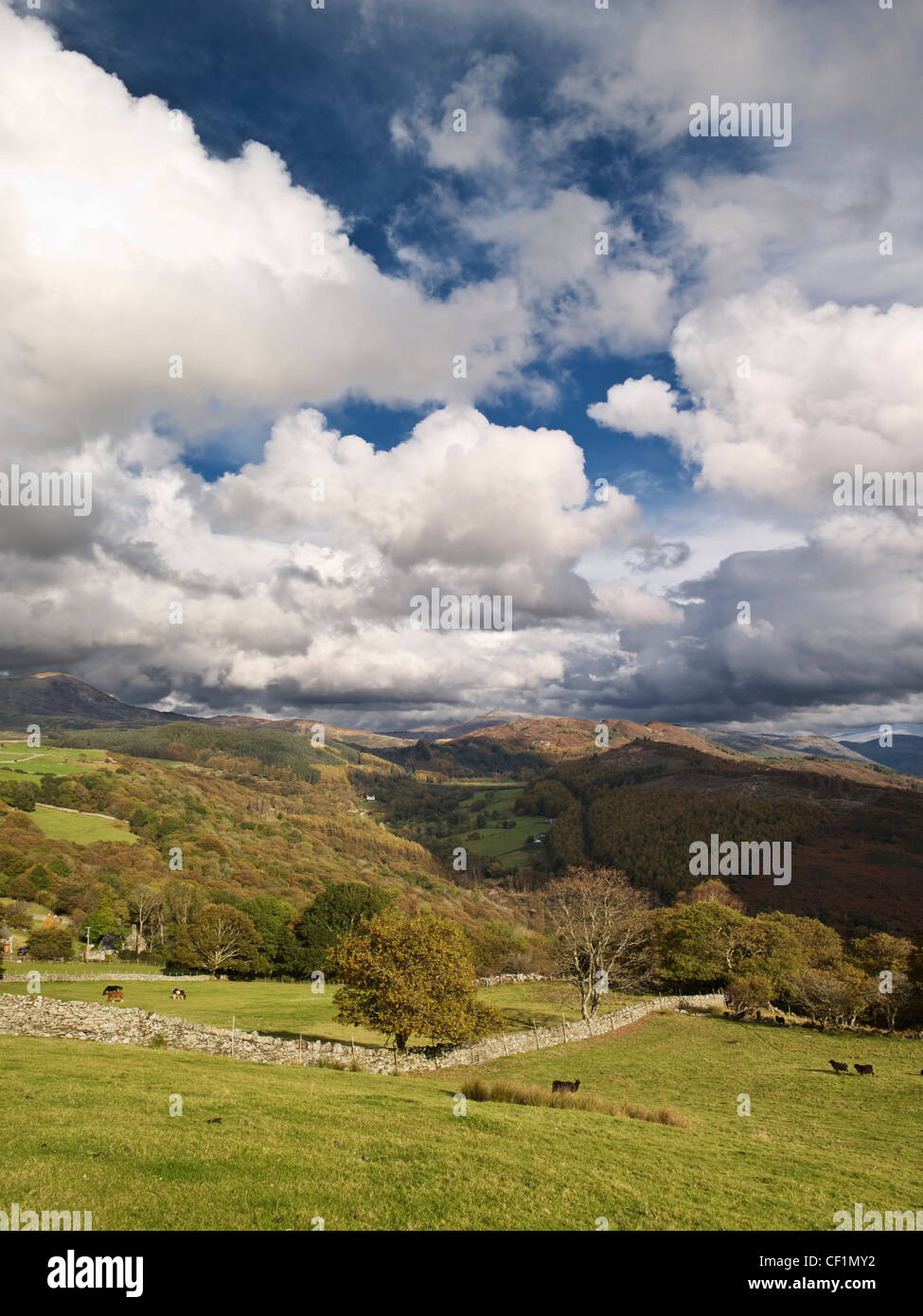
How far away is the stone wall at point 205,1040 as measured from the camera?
30.0 metres

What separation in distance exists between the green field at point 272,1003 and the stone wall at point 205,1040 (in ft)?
17.2

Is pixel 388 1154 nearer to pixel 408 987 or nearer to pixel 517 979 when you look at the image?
pixel 408 987

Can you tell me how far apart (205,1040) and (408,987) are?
1057cm

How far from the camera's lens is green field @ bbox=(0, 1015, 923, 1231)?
10469mm

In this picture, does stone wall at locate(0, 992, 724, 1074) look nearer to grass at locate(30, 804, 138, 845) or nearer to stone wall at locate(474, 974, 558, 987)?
stone wall at locate(474, 974, 558, 987)

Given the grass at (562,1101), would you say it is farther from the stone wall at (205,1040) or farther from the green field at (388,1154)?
the stone wall at (205,1040)

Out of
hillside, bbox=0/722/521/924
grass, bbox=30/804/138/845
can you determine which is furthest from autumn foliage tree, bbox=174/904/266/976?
grass, bbox=30/804/138/845

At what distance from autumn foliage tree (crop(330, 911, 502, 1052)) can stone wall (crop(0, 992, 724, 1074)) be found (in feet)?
5.27

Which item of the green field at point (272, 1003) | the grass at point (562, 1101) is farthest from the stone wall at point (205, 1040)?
the grass at point (562, 1101)

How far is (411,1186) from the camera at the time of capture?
11562mm
